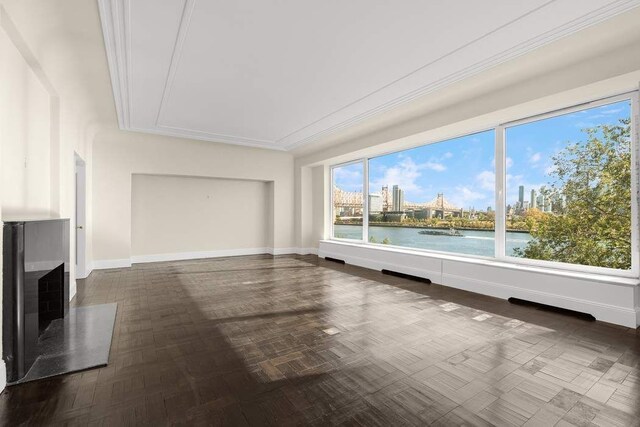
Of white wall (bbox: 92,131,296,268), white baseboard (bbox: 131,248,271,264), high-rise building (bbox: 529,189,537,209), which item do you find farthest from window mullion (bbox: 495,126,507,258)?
white baseboard (bbox: 131,248,271,264)

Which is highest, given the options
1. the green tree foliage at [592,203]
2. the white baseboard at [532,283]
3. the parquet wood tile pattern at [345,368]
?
the green tree foliage at [592,203]

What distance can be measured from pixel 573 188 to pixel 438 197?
7.26ft

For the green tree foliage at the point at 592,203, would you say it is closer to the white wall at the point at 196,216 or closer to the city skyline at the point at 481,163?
the city skyline at the point at 481,163

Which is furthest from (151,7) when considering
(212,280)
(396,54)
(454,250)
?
(454,250)

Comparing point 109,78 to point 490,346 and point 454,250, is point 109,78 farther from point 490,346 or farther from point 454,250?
point 454,250

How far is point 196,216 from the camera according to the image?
25.7ft

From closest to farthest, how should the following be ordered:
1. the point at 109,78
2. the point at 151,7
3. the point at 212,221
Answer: the point at 151,7 < the point at 109,78 < the point at 212,221

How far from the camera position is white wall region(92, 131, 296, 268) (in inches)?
250

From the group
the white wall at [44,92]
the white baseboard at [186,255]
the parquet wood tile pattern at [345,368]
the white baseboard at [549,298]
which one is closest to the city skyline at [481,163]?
the white baseboard at [549,298]

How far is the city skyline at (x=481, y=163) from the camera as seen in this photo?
4.00m

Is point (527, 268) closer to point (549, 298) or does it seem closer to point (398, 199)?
point (549, 298)

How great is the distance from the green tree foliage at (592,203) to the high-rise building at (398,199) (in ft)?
8.79

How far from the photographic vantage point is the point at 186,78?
4.07 meters

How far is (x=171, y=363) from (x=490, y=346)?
263cm
